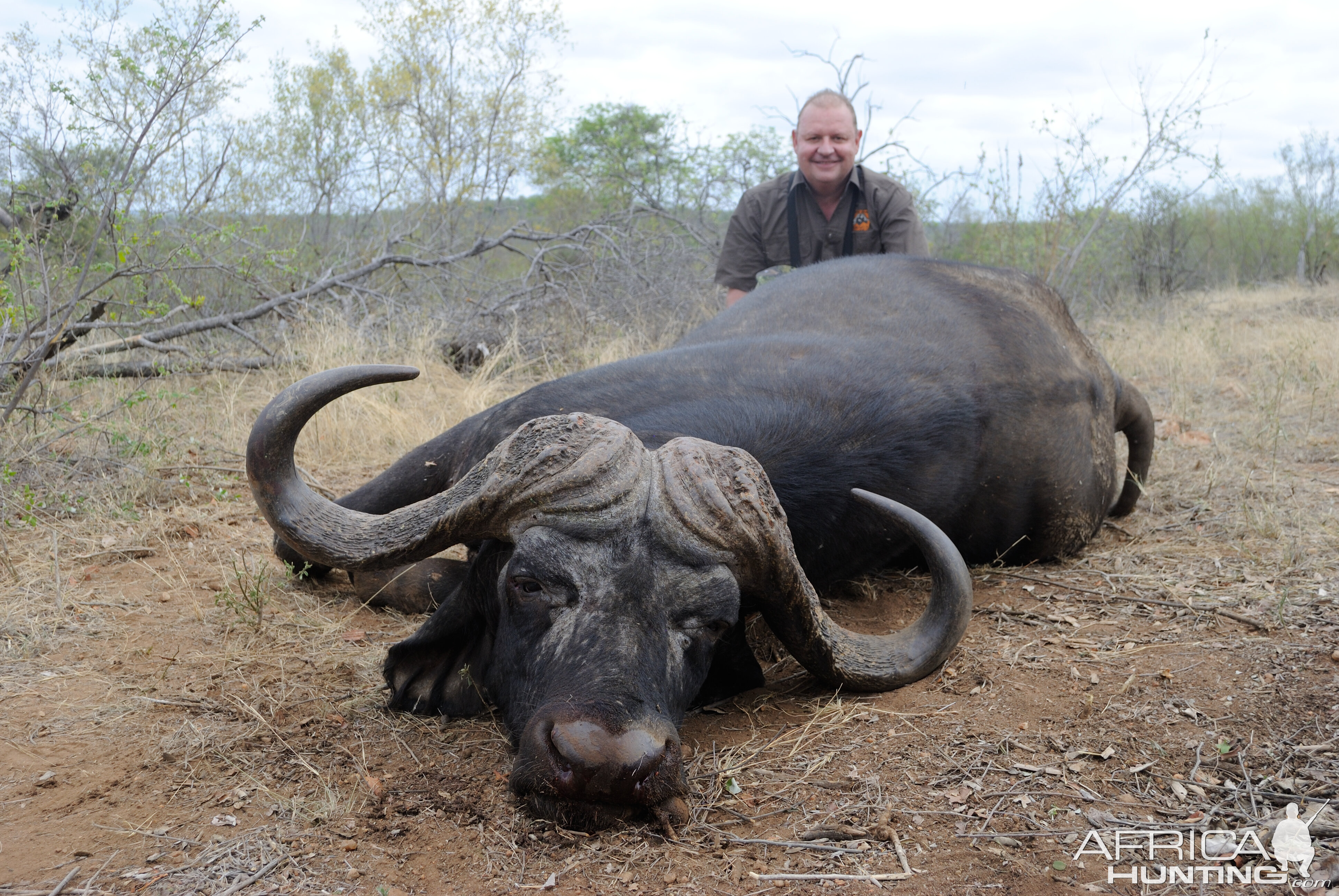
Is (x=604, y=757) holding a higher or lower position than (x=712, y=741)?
higher

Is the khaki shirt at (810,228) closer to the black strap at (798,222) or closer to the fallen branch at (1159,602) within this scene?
the black strap at (798,222)

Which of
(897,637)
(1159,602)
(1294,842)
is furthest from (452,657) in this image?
(1159,602)

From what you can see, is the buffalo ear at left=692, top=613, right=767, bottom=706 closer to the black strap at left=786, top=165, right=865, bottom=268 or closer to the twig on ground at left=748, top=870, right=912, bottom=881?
the twig on ground at left=748, top=870, right=912, bottom=881

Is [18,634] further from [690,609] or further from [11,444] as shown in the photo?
[690,609]

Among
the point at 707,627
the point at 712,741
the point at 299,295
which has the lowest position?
the point at 712,741

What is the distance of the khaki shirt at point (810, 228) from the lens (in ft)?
20.6

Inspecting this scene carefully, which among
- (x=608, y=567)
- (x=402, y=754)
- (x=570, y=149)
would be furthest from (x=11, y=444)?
(x=570, y=149)

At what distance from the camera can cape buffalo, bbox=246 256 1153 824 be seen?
2.36 metres

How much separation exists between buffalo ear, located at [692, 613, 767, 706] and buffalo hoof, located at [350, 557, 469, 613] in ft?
A: 3.82

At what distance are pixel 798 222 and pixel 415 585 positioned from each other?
3.97 m

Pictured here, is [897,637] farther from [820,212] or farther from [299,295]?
[299,295]

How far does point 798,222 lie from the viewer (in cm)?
660

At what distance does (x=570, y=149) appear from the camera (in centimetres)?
1359

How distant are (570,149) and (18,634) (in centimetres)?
1147
